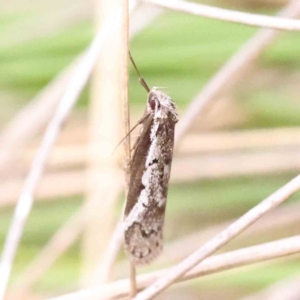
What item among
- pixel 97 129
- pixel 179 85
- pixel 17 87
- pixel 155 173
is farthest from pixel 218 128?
pixel 155 173

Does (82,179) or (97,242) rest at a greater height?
(82,179)

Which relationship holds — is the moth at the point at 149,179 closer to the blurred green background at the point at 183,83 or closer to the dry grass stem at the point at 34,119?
the dry grass stem at the point at 34,119

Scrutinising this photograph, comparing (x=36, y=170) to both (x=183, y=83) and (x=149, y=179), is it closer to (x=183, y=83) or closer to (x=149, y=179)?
(x=149, y=179)

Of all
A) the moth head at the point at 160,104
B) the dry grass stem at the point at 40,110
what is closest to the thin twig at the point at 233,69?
the moth head at the point at 160,104

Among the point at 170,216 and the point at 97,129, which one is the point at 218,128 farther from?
the point at 97,129

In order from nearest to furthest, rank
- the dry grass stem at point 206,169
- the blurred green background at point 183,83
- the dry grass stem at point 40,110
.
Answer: the dry grass stem at point 40,110
the dry grass stem at point 206,169
the blurred green background at point 183,83

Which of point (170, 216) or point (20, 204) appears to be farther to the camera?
point (170, 216)

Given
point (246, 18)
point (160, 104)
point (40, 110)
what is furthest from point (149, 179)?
point (40, 110)

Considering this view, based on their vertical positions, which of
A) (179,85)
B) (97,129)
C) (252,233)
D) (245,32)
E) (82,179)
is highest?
(245,32)
